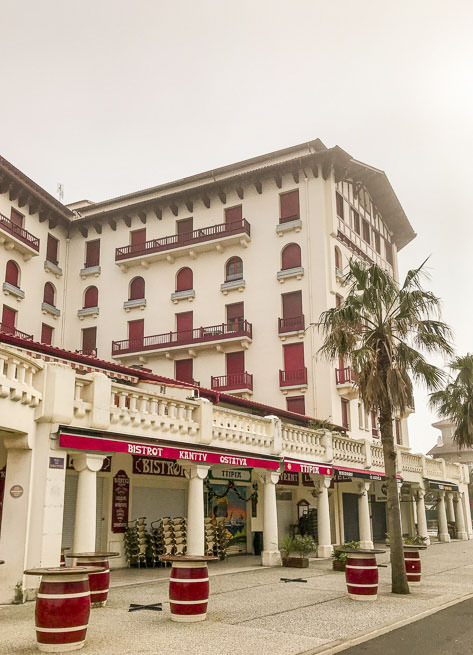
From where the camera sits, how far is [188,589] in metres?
10.7

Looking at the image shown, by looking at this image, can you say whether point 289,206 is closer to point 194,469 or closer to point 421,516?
point 421,516

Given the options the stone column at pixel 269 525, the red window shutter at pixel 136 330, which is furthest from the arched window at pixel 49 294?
the stone column at pixel 269 525

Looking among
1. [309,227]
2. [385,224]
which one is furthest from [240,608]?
[385,224]

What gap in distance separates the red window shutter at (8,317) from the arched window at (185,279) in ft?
32.4

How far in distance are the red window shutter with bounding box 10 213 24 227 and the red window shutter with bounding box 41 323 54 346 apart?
6.24 m

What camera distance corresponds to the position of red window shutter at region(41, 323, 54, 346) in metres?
38.5

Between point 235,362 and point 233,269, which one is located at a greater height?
point 233,269

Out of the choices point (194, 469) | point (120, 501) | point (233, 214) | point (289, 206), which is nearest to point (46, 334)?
point (233, 214)

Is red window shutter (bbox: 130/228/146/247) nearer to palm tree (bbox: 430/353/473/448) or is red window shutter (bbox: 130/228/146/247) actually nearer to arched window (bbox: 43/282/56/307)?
arched window (bbox: 43/282/56/307)

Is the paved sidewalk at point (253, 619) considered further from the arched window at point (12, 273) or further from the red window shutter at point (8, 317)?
the arched window at point (12, 273)

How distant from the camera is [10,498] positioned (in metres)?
13.1

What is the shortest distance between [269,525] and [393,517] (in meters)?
6.63

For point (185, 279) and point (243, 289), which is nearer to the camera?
point (243, 289)

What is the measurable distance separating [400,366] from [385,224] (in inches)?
1241
